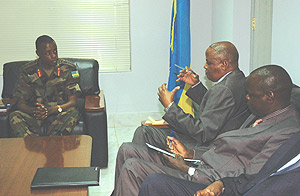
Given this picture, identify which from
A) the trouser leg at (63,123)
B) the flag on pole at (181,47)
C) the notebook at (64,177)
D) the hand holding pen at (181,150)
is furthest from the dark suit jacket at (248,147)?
the flag on pole at (181,47)

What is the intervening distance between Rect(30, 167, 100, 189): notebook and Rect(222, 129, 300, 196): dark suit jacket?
2.46 feet

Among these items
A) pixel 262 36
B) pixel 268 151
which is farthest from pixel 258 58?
pixel 268 151

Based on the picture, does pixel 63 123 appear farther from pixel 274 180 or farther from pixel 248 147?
pixel 274 180

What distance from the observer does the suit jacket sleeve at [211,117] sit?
2629mm

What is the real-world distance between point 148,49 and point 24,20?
1593 mm

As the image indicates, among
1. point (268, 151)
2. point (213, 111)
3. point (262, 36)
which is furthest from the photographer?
point (262, 36)

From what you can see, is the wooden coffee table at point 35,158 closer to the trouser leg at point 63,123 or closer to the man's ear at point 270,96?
the trouser leg at point 63,123

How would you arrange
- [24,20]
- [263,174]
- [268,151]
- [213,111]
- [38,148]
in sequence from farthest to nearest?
[24,20]
[38,148]
[213,111]
[268,151]
[263,174]

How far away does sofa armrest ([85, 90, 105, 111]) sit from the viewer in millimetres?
3631

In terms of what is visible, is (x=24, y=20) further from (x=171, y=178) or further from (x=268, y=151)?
(x=268, y=151)

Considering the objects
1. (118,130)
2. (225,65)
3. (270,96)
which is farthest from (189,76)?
(118,130)

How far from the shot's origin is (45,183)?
2150mm

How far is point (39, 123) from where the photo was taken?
3740 millimetres

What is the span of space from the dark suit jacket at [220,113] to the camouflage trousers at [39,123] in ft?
4.40
